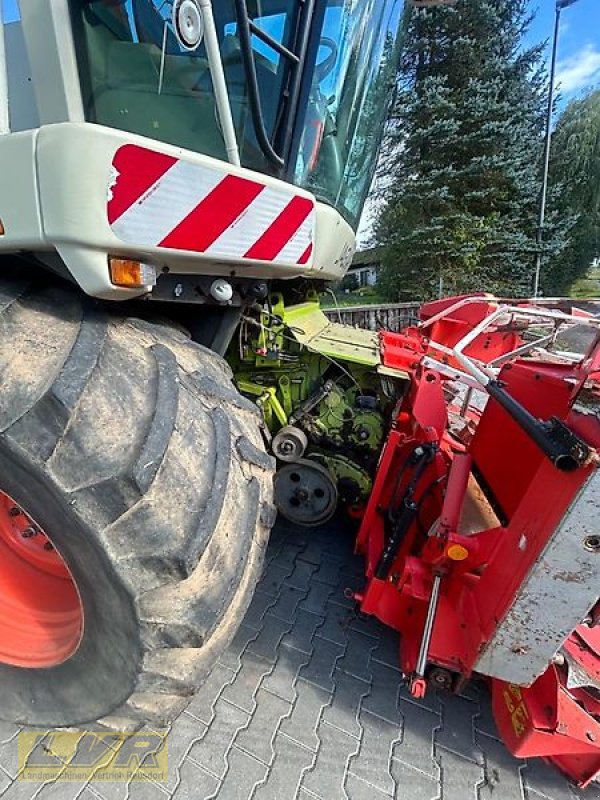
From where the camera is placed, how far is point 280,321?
2.06m

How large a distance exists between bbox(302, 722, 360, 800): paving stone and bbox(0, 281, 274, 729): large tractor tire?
0.49m

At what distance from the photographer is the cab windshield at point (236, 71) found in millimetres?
1156

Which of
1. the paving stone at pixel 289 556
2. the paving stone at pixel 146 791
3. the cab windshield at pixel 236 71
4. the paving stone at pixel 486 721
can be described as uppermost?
the cab windshield at pixel 236 71

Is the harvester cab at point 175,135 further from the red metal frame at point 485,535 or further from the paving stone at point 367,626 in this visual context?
the paving stone at point 367,626

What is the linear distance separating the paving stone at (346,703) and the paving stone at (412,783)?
15cm

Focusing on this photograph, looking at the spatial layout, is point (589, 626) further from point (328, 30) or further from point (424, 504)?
point (328, 30)

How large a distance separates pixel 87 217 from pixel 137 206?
0.11 meters

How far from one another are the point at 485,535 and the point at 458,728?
0.66 meters

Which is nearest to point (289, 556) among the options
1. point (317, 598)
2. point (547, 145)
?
point (317, 598)

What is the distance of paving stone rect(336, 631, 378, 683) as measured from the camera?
1688mm

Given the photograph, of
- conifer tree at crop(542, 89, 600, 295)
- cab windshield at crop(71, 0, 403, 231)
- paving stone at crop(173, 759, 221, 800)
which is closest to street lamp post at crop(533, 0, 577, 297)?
conifer tree at crop(542, 89, 600, 295)

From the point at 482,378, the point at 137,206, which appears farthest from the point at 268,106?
the point at 482,378

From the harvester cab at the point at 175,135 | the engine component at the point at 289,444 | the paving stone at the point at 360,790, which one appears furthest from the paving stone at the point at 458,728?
the harvester cab at the point at 175,135

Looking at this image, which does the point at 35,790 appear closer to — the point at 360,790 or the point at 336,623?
the point at 360,790
